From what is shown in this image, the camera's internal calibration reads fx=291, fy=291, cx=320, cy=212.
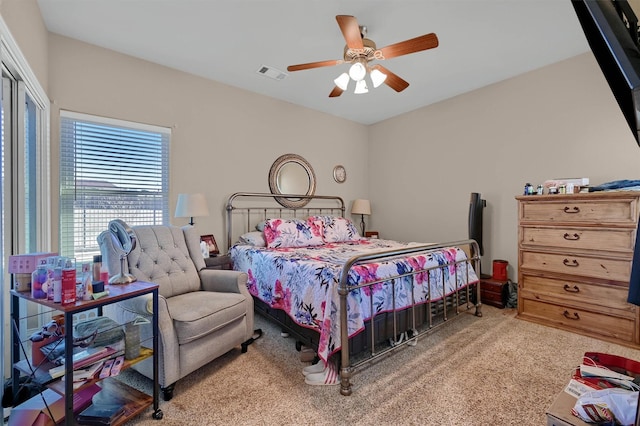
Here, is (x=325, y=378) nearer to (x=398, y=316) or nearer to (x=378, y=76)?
(x=398, y=316)

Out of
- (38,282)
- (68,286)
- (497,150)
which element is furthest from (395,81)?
(38,282)

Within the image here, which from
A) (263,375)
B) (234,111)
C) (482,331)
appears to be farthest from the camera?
(234,111)

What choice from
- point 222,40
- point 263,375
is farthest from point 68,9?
point 263,375

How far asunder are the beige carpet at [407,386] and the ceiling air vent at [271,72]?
2892 millimetres

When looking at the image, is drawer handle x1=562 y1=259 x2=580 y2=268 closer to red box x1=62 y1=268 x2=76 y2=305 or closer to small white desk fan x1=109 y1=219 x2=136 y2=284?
small white desk fan x1=109 y1=219 x2=136 y2=284

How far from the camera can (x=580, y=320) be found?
2.75 meters

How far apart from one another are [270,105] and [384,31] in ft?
6.60

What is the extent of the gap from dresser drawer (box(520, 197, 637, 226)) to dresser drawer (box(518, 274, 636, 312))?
0.60 m

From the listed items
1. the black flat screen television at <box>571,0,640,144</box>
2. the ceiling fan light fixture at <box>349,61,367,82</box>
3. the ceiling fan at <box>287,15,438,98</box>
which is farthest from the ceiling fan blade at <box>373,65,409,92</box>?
the black flat screen television at <box>571,0,640,144</box>

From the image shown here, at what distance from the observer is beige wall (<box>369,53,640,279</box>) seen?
3006 mm

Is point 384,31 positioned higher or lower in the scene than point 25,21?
higher

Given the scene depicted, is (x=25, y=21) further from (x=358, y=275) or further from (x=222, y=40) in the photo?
(x=358, y=275)

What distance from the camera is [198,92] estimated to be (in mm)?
3512

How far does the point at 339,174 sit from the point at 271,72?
81.7 inches
